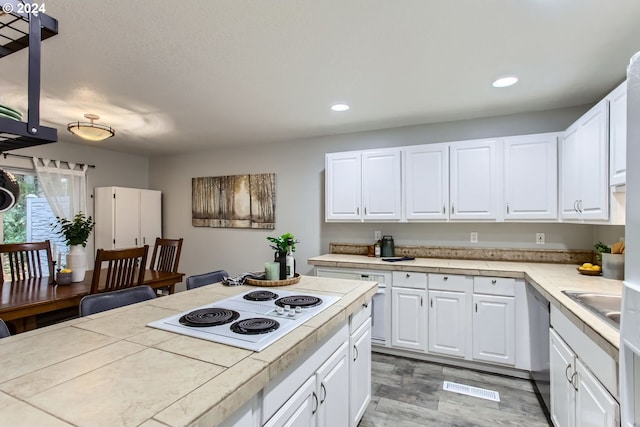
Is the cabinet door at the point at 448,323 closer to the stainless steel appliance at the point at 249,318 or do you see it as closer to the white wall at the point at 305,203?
the white wall at the point at 305,203

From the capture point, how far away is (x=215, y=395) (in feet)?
2.64

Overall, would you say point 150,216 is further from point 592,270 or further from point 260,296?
point 592,270

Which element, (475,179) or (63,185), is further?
(63,185)

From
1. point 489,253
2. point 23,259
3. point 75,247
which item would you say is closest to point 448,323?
point 489,253

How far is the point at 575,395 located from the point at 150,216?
5241mm

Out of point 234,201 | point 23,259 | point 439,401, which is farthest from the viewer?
point 234,201

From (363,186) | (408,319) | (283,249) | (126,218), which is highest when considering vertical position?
(363,186)

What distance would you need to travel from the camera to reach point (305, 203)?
13.6 feet

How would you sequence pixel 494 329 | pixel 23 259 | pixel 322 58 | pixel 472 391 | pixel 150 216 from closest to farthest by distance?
pixel 322 58, pixel 472 391, pixel 494 329, pixel 23 259, pixel 150 216

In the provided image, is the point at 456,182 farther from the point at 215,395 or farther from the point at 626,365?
the point at 215,395

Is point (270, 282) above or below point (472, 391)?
above

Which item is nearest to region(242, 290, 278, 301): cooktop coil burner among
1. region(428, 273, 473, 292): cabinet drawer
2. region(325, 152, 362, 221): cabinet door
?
region(428, 273, 473, 292): cabinet drawer

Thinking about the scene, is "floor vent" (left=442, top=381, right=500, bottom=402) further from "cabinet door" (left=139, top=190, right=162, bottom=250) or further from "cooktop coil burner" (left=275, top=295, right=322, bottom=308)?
"cabinet door" (left=139, top=190, right=162, bottom=250)

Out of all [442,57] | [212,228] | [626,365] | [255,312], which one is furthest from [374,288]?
[212,228]
